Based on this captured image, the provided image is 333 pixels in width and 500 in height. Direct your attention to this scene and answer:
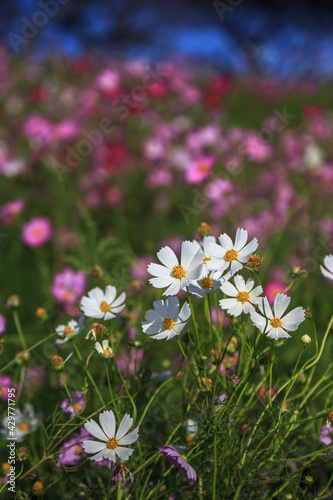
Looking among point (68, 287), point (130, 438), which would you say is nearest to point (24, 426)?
point (130, 438)

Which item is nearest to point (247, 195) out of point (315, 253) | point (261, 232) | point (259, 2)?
point (261, 232)

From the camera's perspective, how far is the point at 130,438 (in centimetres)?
54

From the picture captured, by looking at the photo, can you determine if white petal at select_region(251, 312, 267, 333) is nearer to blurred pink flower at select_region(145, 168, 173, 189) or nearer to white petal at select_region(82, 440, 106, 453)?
white petal at select_region(82, 440, 106, 453)

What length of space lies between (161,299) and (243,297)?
0.42ft

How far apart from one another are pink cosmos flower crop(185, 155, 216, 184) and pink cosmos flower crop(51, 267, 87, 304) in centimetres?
55

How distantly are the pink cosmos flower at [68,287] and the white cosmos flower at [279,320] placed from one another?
66 centimetres

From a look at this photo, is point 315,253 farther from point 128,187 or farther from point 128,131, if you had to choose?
point 128,131

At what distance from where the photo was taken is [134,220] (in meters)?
2.21

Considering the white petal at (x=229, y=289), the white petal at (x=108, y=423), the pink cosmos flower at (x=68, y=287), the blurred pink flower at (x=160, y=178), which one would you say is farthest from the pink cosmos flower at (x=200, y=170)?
the white petal at (x=108, y=423)

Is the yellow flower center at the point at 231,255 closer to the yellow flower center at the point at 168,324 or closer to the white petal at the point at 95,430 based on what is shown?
the yellow flower center at the point at 168,324

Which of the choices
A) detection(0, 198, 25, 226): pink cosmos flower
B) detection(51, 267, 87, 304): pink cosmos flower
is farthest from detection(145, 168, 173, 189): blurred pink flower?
detection(51, 267, 87, 304): pink cosmos flower

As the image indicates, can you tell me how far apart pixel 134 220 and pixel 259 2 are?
4.76 metres

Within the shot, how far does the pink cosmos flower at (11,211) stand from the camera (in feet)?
5.43

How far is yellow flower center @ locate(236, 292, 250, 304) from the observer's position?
60 cm
